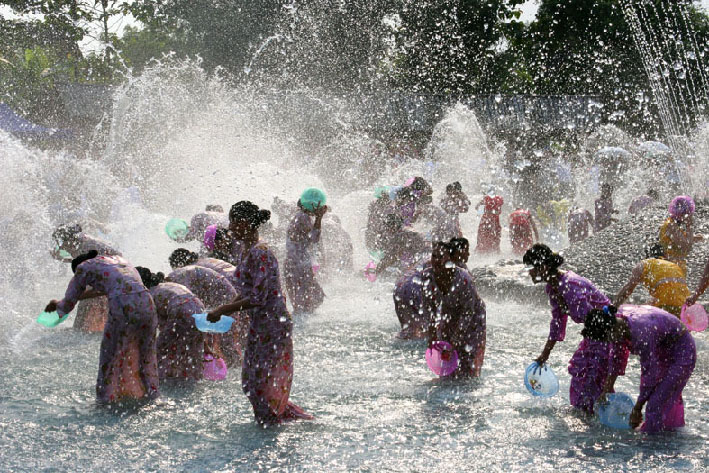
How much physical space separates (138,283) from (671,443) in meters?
3.77

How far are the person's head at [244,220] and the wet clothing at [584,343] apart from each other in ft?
6.66

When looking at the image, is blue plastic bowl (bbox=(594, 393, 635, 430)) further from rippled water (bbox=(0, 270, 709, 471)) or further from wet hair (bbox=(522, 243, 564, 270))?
wet hair (bbox=(522, 243, 564, 270))

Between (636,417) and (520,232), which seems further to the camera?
(520,232)

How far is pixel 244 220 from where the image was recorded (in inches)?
203

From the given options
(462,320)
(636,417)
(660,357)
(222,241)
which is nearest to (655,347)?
(660,357)

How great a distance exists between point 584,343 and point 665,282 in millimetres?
1616

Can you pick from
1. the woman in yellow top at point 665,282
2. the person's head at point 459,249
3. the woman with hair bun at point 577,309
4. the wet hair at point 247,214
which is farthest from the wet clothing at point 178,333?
the woman in yellow top at point 665,282

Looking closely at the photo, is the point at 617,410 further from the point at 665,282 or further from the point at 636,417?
the point at 665,282

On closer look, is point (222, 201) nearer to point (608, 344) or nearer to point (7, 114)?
point (7, 114)

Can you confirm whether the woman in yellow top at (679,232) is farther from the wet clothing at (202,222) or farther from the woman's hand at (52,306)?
the woman's hand at (52,306)

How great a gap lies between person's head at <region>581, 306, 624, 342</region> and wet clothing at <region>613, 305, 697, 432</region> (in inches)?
3.6

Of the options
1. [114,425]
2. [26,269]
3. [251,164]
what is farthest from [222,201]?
[114,425]

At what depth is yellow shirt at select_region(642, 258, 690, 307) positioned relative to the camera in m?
6.67

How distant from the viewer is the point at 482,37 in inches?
1227
